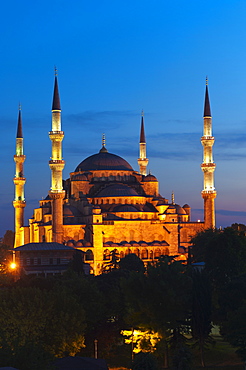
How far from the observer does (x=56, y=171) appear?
237 ft

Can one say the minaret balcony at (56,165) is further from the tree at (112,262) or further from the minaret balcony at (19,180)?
the minaret balcony at (19,180)

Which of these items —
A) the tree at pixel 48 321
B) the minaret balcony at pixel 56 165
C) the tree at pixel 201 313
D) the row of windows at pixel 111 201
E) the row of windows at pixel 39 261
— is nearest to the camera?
the tree at pixel 48 321

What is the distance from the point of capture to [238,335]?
3434cm

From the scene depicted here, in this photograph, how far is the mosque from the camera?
238 ft

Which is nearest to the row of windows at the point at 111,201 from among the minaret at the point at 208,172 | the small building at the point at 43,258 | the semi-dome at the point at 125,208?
the semi-dome at the point at 125,208

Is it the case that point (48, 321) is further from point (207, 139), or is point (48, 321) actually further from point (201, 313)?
point (207, 139)

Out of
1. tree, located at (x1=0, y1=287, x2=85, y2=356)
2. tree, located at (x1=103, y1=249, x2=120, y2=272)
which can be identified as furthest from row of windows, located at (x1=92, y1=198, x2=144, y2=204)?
tree, located at (x1=0, y1=287, x2=85, y2=356)

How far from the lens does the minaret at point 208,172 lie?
74.9m

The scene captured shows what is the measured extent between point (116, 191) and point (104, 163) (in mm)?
5519

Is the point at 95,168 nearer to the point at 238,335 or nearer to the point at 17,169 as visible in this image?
the point at 17,169

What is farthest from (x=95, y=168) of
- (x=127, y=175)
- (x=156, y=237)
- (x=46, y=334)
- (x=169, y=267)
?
(x=46, y=334)

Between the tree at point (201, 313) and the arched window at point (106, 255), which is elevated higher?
the arched window at point (106, 255)

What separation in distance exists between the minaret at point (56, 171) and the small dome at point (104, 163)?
1054 cm

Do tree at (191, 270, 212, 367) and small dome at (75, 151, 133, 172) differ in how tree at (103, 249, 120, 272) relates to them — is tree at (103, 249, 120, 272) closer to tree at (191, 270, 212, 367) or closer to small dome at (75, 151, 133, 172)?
small dome at (75, 151, 133, 172)
